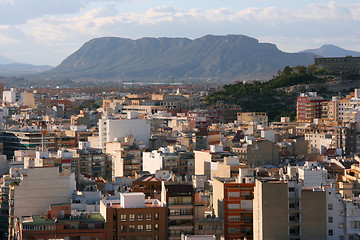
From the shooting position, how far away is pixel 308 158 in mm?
58938

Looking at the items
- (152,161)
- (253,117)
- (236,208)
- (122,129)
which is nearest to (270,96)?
(253,117)

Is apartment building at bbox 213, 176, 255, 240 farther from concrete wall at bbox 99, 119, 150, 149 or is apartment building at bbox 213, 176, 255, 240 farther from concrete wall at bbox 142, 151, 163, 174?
concrete wall at bbox 99, 119, 150, 149

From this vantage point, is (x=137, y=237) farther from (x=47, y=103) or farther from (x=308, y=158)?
(x=47, y=103)

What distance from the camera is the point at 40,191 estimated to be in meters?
36.0

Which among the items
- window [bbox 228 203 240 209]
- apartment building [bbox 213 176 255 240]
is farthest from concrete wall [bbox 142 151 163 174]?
window [bbox 228 203 240 209]

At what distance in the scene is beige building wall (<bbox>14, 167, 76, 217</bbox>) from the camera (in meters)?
35.7

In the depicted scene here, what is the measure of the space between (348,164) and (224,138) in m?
14.1

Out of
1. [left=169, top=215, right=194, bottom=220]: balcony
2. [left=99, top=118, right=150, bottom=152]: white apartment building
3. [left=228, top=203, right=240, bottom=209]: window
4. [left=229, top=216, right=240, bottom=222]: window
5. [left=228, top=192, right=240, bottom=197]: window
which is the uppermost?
[left=99, top=118, right=150, bottom=152]: white apartment building

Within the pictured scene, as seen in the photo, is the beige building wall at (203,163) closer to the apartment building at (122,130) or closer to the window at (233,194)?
the window at (233,194)

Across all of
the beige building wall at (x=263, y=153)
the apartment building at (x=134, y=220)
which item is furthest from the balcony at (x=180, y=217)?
the beige building wall at (x=263, y=153)

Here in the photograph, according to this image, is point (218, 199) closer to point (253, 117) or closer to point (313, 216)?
point (313, 216)

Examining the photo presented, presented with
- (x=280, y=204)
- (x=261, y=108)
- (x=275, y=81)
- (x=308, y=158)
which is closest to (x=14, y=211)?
(x=280, y=204)

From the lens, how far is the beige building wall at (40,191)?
3572cm

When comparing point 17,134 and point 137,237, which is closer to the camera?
point 137,237
